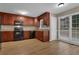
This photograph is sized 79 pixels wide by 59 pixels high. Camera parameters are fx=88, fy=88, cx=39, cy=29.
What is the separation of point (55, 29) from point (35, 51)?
0.52 meters

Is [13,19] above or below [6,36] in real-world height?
above

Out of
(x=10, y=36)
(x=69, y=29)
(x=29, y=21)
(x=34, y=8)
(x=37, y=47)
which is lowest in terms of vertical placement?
(x=37, y=47)

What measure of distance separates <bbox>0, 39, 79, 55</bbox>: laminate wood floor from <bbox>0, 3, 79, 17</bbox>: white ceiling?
1.68ft

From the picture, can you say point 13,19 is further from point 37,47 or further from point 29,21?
point 37,47

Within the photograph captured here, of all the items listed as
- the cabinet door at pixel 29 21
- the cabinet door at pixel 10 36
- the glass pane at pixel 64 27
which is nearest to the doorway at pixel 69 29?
the glass pane at pixel 64 27

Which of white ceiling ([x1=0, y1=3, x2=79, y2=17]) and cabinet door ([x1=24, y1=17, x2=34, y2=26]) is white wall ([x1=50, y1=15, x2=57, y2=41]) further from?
cabinet door ([x1=24, y1=17, x2=34, y2=26])

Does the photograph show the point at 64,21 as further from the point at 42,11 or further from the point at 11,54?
the point at 11,54

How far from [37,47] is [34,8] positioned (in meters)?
0.69

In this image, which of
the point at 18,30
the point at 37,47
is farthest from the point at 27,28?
the point at 37,47

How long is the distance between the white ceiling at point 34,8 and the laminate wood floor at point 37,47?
20.2 inches

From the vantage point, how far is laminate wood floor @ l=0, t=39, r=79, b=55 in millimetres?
1458

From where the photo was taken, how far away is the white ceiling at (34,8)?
1354mm

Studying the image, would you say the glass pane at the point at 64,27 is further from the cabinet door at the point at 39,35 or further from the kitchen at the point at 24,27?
the cabinet door at the point at 39,35

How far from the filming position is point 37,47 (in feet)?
5.20
